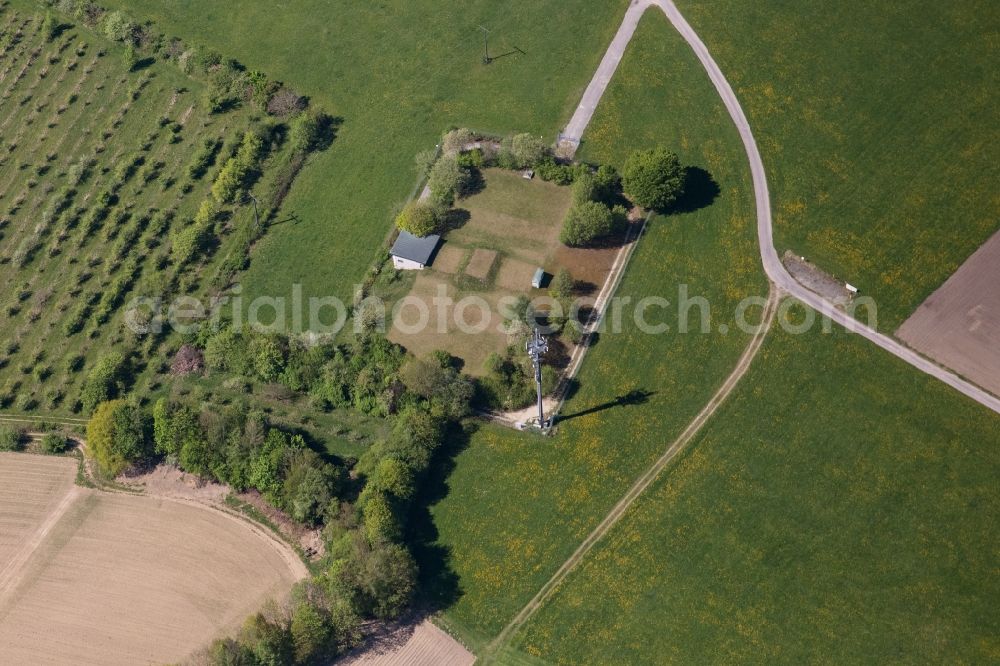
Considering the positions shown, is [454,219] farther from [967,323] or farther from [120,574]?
[967,323]

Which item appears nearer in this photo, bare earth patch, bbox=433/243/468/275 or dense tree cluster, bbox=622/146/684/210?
dense tree cluster, bbox=622/146/684/210

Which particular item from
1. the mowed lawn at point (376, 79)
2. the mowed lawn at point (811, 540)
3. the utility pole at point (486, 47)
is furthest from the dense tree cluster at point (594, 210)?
the utility pole at point (486, 47)

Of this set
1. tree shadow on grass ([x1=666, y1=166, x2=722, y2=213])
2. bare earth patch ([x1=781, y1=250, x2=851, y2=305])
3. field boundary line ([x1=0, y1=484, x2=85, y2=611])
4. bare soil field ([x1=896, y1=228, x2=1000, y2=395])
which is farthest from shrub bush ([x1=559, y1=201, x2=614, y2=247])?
field boundary line ([x1=0, y1=484, x2=85, y2=611])

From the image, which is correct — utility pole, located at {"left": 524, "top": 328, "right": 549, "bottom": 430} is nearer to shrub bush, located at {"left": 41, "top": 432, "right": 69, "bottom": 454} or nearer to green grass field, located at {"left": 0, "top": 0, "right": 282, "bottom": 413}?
green grass field, located at {"left": 0, "top": 0, "right": 282, "bottom": 413}

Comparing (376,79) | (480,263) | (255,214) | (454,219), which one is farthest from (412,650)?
(376,79)

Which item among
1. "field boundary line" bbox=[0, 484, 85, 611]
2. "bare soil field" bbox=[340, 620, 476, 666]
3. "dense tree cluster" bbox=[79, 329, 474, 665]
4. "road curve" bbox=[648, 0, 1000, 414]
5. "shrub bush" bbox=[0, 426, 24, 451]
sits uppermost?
"road curve" bbox=[648, 0, 1000, 414]
